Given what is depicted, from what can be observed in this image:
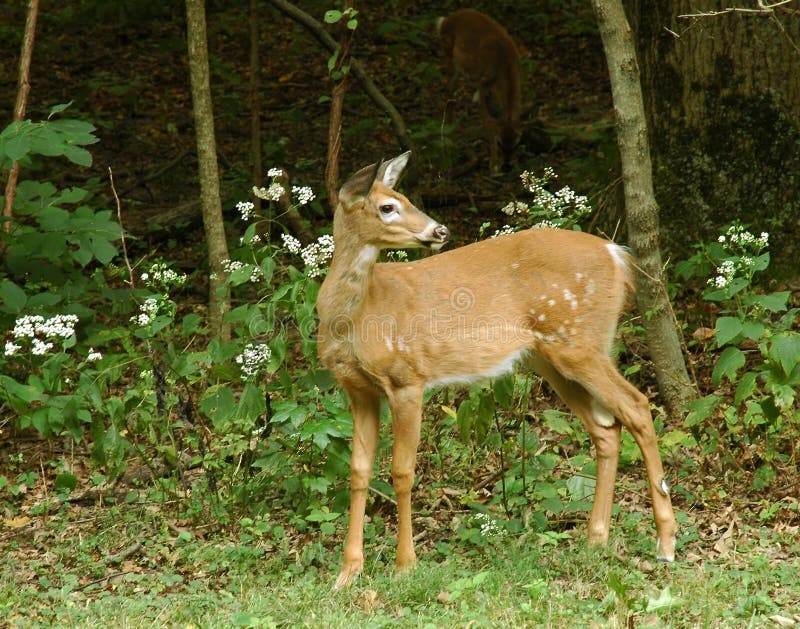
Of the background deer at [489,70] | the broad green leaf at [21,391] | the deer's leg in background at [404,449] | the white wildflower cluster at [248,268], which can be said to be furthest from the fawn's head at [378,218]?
the background deer at [489,70]

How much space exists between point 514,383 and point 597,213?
7.66ft

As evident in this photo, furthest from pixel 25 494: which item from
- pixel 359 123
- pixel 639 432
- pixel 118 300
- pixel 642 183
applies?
pixel 359 123

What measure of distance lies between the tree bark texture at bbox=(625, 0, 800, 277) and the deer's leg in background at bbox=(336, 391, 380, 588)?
3.50 meters

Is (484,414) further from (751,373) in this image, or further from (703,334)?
(703,334)

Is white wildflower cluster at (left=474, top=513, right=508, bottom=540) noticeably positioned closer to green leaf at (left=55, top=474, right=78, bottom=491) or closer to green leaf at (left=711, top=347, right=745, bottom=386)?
green leaf at (left=711, top=347, right=745, bottom=386)

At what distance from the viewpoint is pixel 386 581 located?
5461 mm

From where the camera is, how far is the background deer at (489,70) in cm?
1182

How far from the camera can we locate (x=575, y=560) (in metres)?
5.62

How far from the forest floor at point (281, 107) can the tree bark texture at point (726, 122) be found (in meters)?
0.64

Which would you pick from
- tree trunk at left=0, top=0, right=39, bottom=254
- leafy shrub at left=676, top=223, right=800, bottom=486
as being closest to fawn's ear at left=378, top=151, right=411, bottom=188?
leafy shrub at left=676, top=223, right=800, bottom=486

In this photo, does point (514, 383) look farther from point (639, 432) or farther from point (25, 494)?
point (25, 494)

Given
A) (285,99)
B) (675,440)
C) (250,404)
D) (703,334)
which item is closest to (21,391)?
(250,404)

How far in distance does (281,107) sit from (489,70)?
2.92 meters

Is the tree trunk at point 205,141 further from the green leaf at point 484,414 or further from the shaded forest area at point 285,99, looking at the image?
the shaded forest area at point 285,99
